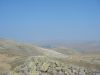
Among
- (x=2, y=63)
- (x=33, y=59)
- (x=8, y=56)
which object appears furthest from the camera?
(x=8, y=56)

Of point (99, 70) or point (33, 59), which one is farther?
point (99, 70)

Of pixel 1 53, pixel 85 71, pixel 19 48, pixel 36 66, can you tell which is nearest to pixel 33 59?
pixel 36 66

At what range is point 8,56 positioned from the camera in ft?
144

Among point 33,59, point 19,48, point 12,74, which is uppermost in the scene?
point 19,48

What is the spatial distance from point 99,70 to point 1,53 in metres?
22.0

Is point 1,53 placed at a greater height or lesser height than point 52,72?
greater

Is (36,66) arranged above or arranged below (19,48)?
below

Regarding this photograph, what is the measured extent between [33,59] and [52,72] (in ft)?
8.38

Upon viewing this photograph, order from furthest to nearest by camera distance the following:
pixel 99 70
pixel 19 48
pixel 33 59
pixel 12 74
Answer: pixel 19 48, pixel 99 70, pixel 33 59, pixel 12 74

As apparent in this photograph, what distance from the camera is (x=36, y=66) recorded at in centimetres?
2530

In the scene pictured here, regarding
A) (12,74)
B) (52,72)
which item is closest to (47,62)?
(52,72)

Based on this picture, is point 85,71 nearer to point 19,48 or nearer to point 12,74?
point 12,74

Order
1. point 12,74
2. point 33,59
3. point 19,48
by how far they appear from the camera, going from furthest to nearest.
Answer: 1. point 19,48
2. point 33,59
3. point 12,74

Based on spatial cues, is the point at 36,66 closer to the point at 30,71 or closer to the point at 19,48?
the point at 30,71
